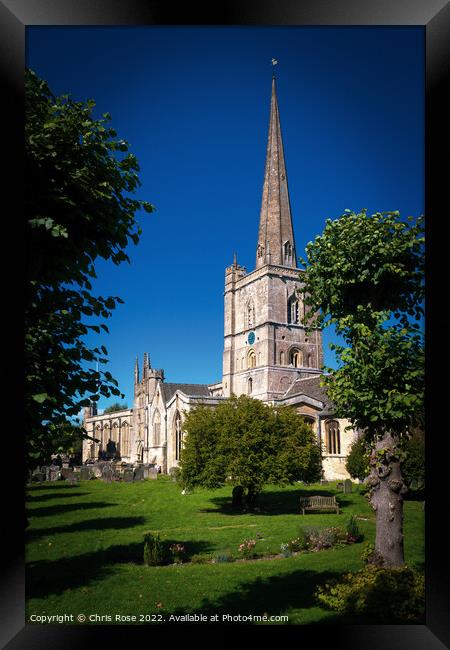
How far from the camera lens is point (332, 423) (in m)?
38.4

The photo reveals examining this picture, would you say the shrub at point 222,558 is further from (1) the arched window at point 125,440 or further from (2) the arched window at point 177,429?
(1) the arched window at point 125,440

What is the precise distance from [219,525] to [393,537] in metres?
10.2

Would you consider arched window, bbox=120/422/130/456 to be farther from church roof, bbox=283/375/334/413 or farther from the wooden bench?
the wooden bench

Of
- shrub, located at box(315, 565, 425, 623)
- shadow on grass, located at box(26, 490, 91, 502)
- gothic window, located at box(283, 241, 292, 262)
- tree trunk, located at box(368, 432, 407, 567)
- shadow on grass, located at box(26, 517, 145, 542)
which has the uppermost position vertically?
gothic window, located at box(283, 241, 292, 262)

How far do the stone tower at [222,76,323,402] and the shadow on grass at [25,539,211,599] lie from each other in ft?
108

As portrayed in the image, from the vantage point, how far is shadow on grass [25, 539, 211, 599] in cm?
968

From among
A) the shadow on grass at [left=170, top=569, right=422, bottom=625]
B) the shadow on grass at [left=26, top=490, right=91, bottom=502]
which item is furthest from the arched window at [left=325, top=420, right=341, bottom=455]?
the shadow on grass at [left=170, top=569, right=422, bottom=625]

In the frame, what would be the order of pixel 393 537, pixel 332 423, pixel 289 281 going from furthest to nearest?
pixel 289 281, pixel 332 423, pixel 393 537

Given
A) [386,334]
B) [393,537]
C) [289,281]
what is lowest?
[393,537]

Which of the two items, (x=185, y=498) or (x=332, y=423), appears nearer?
(x=185, y=498)

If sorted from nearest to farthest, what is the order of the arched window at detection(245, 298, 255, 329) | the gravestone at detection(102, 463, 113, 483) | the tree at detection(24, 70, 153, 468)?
the tree at detection(24, 70, 153, 468)
the gravestone at detection(102, 463, 113, 483)
the arched window at detection(245, 298, 255, 329)

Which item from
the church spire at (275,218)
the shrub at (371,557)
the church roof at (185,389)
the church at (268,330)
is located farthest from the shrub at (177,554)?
the church roof at (185,389)
